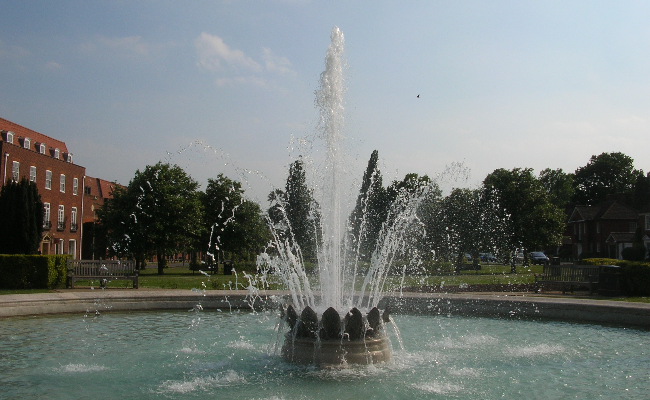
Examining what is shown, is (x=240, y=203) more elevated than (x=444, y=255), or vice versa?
(x=240, y=203)

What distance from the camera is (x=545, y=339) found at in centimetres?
1209

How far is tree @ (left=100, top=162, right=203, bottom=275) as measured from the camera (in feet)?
A: 151

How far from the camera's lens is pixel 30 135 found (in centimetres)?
5681

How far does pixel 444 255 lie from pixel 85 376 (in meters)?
40.9

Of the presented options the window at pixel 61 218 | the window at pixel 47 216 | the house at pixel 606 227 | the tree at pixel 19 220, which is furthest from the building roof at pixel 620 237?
the window at pixel 47 216

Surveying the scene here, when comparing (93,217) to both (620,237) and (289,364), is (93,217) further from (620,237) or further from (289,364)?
(289,364)

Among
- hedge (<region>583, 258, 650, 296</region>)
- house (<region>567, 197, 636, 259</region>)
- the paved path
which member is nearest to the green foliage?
house (<region>567, 197, 636, 259</region>)

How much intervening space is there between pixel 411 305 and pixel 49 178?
154 feet

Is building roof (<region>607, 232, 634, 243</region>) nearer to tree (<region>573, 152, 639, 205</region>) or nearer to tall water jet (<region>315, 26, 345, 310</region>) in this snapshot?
tree (<region>573, 152, 639, 205</region>)

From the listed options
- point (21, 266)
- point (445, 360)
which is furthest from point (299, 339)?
point (21, 266)

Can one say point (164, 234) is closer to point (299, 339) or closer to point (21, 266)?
point (21, 266)

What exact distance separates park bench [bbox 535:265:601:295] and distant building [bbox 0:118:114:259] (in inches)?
1710

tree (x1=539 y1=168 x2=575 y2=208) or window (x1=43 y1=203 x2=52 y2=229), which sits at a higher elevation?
tree (x1=539 y1=168 x2=575 y2=208)

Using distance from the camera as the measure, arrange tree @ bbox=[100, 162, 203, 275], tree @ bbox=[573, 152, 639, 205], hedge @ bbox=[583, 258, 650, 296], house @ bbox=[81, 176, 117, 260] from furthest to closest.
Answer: tree @ bbox=[573, 152, 639, 205]
house @ bbox=[81, 176, 117, 260]
tree @ bbox=[100, 162, 203, 275]
hedge @ bbox=[583, 258, 650, 296]
